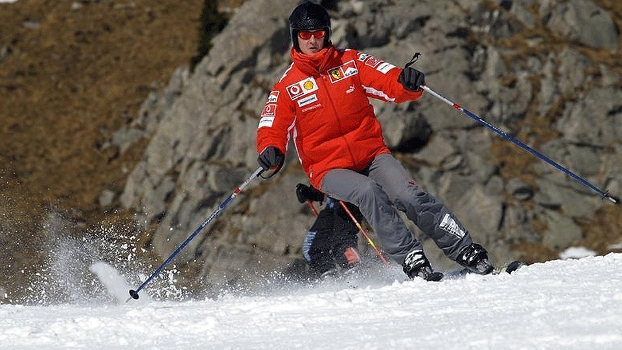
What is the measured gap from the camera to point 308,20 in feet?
22.9

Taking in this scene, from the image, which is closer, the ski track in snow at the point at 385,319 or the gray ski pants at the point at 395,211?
the ski track in snow at the point at 385,319

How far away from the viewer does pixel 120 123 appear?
20266mm

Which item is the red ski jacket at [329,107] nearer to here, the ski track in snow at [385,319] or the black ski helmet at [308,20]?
the black ski helmet at [308,20]

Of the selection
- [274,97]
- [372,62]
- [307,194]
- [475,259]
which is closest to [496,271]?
[475,259]

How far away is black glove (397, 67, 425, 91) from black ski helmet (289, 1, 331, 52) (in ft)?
2.42

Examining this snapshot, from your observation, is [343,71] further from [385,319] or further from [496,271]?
[385,319]

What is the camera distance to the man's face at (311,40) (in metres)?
7.01

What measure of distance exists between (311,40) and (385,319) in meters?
2.93

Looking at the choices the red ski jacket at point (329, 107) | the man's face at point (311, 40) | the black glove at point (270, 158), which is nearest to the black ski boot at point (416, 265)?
the red ski jacket at point (329, 107)

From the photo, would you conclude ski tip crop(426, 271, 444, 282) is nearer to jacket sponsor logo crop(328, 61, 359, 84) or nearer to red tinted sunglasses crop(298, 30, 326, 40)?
jacket sponsor logo crop(328, 61, 359, 84)

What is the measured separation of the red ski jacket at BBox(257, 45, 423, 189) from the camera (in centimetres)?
702

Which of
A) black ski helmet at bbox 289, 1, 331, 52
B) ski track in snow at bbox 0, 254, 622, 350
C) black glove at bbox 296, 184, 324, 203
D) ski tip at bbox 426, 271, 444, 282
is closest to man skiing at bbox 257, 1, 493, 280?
black ski helmet at bbox 289, 1, 331, 52

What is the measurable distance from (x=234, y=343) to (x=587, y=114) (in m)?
16.8

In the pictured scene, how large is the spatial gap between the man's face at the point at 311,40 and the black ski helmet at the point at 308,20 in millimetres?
49
